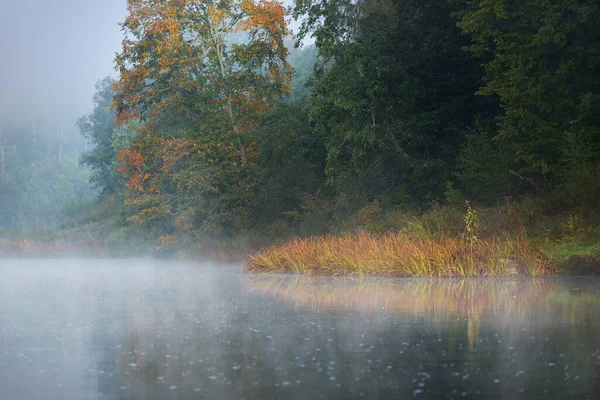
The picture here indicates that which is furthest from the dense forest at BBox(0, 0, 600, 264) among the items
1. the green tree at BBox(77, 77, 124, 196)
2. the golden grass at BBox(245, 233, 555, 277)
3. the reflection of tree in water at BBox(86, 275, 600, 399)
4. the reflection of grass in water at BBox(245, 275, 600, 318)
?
the green tree at BBox(77, 77, 124, 196)

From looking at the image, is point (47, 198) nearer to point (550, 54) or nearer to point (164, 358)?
point (550, 54)

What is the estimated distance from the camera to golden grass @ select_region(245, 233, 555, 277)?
2125cm

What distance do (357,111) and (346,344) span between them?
22234 mm

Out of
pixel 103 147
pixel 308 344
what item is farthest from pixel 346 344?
pixel 103 147

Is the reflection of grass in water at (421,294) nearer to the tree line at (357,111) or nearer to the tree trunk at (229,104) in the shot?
the tree line at (357,111)

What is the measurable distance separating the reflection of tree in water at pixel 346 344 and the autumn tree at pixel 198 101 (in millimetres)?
22402

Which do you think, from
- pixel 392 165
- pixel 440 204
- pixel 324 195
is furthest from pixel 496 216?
pixel 324 195

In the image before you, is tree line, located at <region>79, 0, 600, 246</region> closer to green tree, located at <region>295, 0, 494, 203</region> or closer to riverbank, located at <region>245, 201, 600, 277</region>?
green tree, located at <region>295, 0, 494, 203</region>

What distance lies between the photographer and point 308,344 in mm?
9828

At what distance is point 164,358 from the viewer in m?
9.00

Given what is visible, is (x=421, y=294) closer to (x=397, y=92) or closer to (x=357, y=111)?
(x=357, y=111)

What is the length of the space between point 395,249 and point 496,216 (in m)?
4.66

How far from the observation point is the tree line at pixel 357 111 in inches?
1055

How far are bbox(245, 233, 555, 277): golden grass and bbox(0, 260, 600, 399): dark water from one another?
328 centimetres
